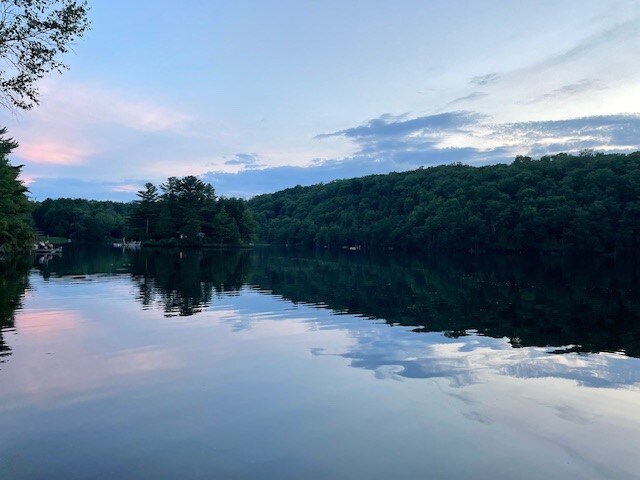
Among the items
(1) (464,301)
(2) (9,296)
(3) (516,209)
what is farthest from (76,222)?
(1) (464,301)

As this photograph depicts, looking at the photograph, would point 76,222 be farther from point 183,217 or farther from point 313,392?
point 313,392

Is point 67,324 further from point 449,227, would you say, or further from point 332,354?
point 449,227

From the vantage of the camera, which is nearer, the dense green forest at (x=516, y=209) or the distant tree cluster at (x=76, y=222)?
the dense green forest at (x=516, y=209)

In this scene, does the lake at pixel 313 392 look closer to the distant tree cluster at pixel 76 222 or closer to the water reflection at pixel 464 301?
the water reflection at pixel 464 301

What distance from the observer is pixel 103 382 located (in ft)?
44.2

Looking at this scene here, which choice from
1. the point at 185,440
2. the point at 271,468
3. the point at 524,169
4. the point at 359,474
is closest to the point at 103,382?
the point at 185,440

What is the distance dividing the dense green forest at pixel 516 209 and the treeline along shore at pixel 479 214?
24 cm

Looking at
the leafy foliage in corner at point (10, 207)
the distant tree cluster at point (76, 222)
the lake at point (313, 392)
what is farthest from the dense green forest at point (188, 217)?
the lake at point (313, 392)

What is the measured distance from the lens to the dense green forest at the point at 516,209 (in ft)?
363

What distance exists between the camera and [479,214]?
135 metres

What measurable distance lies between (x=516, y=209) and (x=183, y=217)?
8054 centimetres

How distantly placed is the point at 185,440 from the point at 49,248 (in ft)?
283

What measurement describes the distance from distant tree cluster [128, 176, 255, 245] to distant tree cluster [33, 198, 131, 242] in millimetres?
42984

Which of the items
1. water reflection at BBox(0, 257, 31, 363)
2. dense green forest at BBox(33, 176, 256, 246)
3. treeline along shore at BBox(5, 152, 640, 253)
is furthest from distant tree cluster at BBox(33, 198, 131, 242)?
water reflection at BBox(0, 257, 31, 363)
